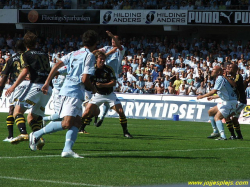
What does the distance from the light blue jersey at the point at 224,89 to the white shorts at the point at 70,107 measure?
566 cm

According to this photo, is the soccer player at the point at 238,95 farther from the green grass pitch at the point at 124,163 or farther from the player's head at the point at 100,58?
the player's head at the point at 100,58

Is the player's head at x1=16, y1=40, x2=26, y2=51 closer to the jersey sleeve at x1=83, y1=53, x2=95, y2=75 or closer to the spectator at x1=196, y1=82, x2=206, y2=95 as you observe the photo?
the jersey sleeve at x1=83, y1=53, x2=95, y2=75

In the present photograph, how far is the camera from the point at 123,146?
11414mm

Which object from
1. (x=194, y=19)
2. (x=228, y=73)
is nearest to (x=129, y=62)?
(x=194, y=19)

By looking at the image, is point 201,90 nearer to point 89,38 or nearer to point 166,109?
point 166,109

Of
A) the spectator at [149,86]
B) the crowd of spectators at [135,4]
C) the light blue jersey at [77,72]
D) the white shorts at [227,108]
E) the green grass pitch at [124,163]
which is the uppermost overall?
the crowd of spectators at [135,4]

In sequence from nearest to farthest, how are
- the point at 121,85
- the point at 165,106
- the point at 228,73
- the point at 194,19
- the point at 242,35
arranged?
1. the point at 228,73
2. the point at 165,106
3. the point at 121,85
4. the point at 194,19
5. the point at 242,35

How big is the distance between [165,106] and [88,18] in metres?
17.5

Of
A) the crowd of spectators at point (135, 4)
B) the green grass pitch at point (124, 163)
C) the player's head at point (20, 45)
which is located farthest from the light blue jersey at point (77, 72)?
the crowd of spectators at point (135, 4)

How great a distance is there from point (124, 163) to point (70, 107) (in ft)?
4.10

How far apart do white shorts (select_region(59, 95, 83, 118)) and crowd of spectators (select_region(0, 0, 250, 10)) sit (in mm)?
27321

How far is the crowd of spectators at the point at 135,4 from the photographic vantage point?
3488 cm

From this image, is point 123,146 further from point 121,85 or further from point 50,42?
point 50,42

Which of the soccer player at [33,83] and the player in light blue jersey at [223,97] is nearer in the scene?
the soccer player at [33,83]
